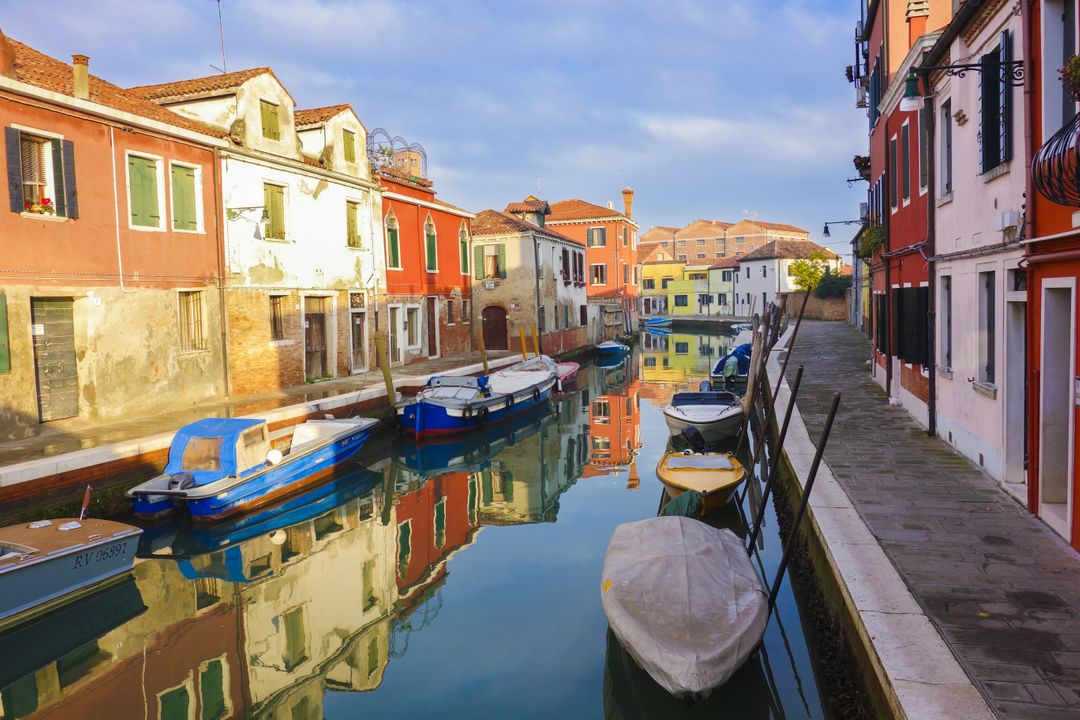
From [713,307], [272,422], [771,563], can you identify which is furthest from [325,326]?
[713,307]

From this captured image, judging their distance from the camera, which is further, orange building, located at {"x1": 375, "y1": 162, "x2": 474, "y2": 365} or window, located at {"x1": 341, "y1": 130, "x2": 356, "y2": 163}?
orange building, located at {"x1": 375, "y1": 162, "x2": 474, "y2": 365}

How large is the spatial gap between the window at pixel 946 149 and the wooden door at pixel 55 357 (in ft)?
46.0

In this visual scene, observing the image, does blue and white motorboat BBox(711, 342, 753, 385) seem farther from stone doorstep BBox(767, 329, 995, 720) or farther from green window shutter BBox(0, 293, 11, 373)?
green window shutter BBox(0, 293, 11, 373)

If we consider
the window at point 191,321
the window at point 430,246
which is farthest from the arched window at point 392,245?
the window at point 191,321

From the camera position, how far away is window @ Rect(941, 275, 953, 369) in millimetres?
10594

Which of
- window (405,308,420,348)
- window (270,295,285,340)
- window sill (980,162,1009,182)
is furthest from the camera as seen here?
window (405,308,420,348)

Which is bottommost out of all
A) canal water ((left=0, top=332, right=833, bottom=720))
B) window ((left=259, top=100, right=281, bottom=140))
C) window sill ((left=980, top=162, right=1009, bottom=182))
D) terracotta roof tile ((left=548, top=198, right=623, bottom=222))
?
canal water ((left=0, top=332, right=833, bottom=720))

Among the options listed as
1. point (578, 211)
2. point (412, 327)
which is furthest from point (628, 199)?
point (412, 327)

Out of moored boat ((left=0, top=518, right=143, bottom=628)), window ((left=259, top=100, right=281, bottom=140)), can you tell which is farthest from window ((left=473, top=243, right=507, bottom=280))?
moored boat ((left=0, top=518, right=143, bottom=628))

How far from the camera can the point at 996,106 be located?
838 cm

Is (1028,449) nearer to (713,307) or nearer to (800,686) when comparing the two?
(800,686)

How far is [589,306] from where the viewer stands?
4159cm

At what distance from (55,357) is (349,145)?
1096 centimetres

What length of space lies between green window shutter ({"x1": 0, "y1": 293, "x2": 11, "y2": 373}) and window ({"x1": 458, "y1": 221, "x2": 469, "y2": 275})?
57.1ft
